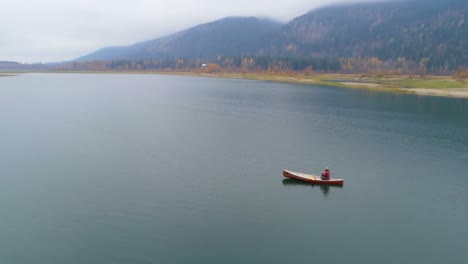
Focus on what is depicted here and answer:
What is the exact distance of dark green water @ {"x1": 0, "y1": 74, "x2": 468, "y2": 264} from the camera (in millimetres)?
28938

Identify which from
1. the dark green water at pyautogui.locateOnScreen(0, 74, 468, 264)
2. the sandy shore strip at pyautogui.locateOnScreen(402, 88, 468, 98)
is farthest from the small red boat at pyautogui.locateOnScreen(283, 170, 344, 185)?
the sandy shore strip at pyautogui.locateOnScreen(402, 88, 468, 98)

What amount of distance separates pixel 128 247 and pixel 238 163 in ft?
75.3

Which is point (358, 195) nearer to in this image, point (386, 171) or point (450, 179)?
point (386, 171)

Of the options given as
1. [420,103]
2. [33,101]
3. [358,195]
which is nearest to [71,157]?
[358,195]

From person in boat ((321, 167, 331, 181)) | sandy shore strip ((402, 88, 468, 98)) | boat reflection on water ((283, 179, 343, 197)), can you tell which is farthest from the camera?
sandy shore strip ((402, 88, 468, 98))

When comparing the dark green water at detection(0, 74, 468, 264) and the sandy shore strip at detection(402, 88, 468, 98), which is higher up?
the sandy shore strip at detection(402, 88, 468, 98)

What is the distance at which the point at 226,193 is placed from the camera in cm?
3909

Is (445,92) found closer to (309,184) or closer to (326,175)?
(326,175)

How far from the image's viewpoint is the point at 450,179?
4481 cm

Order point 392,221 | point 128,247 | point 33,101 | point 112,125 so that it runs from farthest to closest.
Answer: point 33,101, point 112,125, point 392,221, point 128,247

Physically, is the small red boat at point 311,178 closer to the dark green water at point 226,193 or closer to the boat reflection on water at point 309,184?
the boat reflection on water at point 309,184

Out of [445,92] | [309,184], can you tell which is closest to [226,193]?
[309,184]

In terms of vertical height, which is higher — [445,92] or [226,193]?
[445,92]

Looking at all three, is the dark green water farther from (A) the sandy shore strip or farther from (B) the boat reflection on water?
(A) the sandy shore strip
